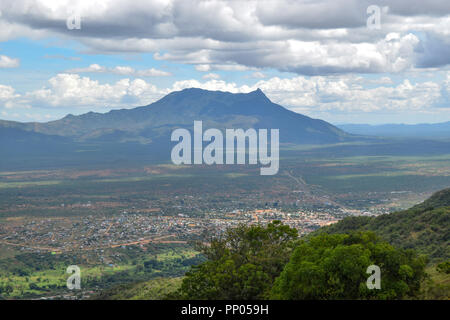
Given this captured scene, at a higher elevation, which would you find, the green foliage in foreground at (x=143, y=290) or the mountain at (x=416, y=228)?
the mountain at (x=416, y=228)

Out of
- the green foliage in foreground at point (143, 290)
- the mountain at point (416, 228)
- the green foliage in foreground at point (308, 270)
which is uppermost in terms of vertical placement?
the green foliage in foreground at point (308, 270)

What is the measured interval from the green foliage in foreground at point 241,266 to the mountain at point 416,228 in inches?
542

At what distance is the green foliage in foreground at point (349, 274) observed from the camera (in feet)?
79.0

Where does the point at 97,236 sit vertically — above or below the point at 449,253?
below

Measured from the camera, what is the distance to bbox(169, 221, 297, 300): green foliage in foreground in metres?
29.8

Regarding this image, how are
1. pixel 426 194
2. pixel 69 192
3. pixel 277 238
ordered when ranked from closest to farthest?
pixel 277 238, pixel 426 194, pixel 69 192

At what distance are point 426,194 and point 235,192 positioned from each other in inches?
2255

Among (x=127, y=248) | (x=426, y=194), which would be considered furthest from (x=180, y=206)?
(x=426, y=194)

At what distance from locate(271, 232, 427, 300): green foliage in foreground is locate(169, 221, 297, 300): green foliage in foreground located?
11.6 feet

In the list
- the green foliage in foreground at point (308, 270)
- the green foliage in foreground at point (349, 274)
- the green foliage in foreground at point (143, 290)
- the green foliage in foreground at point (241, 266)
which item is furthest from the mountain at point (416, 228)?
the green foliage in foreground at point (143, 290)

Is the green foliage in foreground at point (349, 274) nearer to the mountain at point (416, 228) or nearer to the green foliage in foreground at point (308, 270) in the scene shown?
the green foliage in foreground at point (308, 270)
